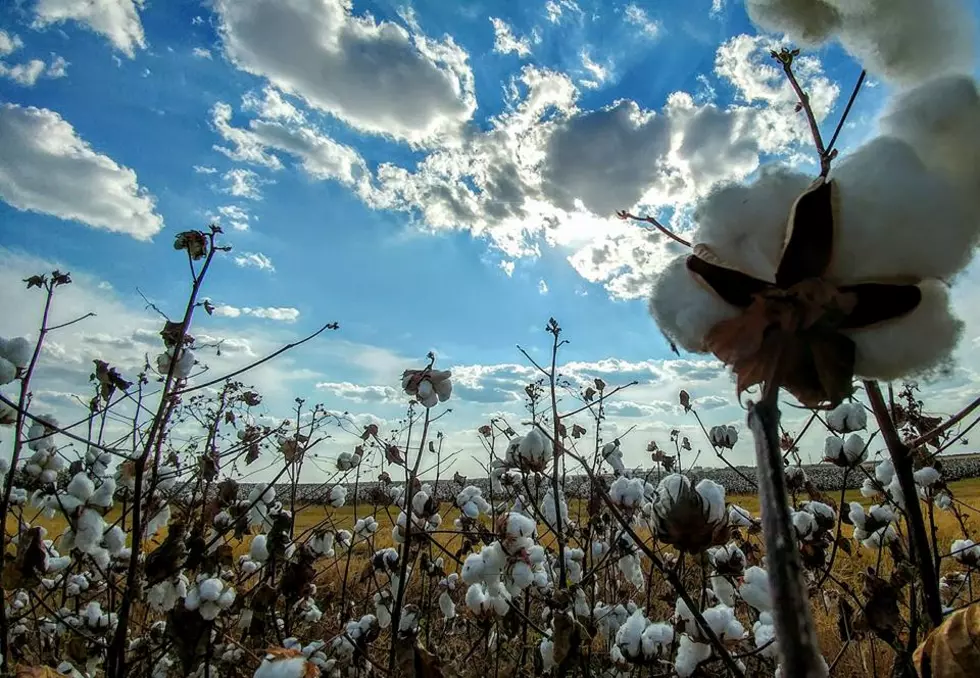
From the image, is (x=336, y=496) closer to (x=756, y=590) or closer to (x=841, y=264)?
(x=756, y=590)

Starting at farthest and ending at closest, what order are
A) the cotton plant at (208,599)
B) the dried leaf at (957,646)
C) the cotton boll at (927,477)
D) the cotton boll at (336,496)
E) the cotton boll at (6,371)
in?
the cotton boll at (336,496), the cotton boll at (927,477), the cotton boll at (6,371), the cotton plant at (208,599), the dried leaf at (957,646)

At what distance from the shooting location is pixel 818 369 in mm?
696

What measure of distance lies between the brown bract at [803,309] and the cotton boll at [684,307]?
0.01m

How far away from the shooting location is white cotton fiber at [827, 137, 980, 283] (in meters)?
0.64

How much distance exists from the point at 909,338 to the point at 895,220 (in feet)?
0.51

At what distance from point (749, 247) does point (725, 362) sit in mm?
144

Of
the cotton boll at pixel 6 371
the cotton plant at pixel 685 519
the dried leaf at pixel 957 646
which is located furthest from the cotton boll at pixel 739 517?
the cotton boll at pixel 6 371

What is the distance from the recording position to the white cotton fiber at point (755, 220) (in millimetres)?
704

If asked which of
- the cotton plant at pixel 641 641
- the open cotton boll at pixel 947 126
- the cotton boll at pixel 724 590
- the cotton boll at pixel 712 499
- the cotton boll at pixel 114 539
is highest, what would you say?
the open cotton boll at pixel 947 126

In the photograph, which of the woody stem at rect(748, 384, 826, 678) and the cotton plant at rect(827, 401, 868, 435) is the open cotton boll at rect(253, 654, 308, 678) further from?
the cotton plant at rect(827, 401, 868, 435)

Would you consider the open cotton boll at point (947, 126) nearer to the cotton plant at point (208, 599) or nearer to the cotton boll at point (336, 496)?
the cotton plant at point (208, 599)

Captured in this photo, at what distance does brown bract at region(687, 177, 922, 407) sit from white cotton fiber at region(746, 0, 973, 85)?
7.2 inches

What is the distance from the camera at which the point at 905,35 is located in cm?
69

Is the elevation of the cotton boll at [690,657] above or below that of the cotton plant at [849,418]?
below
